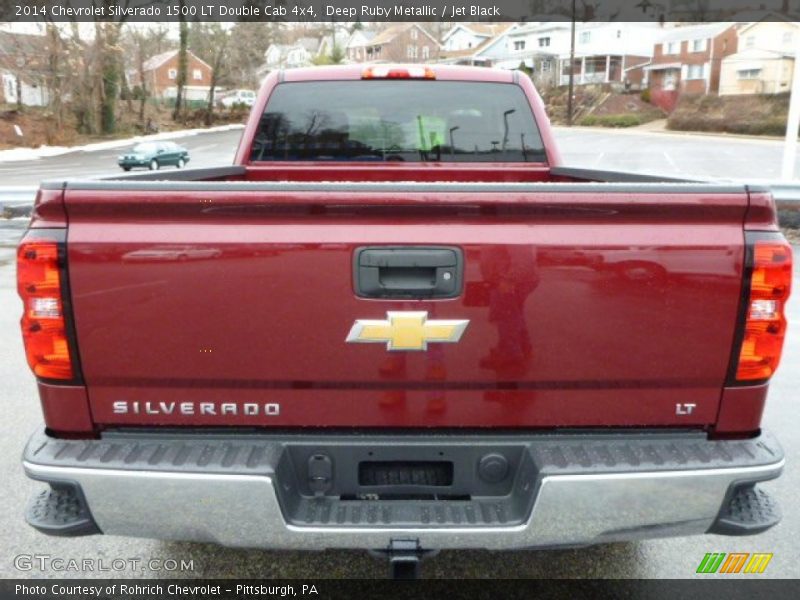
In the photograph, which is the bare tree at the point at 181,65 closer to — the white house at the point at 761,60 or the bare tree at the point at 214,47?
the bare tree at the point at 214,47

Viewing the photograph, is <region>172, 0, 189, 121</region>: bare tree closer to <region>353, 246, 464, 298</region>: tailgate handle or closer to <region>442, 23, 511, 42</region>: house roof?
<region>442, 23, 511, 42</region>: house roof

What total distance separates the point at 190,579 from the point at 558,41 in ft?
280

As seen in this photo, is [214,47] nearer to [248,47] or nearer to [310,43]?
[248,47]

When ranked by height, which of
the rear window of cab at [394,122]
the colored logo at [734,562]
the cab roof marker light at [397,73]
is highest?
the cab roof marker light at [397,73]

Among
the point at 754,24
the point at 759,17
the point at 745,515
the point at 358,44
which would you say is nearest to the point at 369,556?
the point at 745,515

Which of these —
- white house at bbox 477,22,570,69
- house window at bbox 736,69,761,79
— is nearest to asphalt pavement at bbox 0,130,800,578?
house window at bbox 736,69,761,79

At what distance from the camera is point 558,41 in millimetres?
80562

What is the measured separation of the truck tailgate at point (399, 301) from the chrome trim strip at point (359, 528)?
0.31 meters

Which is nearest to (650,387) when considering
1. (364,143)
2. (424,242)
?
(424,242)

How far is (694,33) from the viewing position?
70.8 m

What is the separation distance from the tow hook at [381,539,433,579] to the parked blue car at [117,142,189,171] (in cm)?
3073

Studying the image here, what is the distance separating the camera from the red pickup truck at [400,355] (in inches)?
85.6

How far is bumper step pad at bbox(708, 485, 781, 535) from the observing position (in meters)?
2.29
